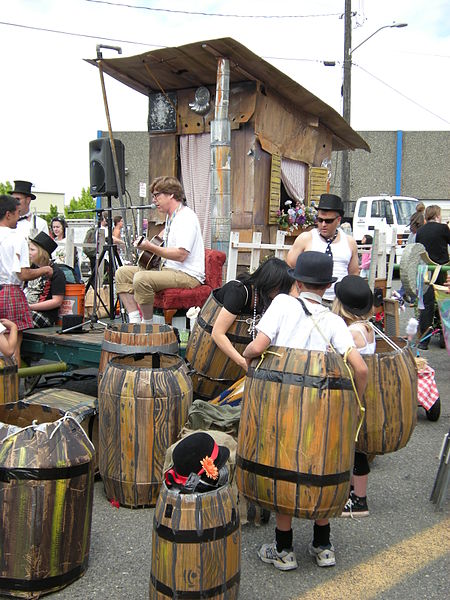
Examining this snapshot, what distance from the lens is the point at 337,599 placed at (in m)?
2.97

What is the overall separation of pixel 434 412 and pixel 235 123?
5.56 metres

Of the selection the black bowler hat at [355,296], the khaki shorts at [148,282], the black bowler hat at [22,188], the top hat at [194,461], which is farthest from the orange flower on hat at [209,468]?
the black bowler hat at [22,188]

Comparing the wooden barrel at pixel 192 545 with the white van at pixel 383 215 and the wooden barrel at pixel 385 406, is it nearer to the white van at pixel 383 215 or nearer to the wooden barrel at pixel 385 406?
the wooden barrel at pixel 385 406

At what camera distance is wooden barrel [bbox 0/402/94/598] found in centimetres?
289

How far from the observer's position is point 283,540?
3.20 m

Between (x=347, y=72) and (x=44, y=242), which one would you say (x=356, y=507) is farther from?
(x=347, y=72)

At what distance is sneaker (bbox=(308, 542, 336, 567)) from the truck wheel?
2.78m

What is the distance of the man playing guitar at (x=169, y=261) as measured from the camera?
5855 millimetres

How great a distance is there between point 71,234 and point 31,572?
18.3 feet

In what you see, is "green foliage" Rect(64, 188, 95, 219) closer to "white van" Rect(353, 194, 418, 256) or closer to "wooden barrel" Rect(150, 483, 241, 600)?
"white van" Rect(353, 194, 418, 256)

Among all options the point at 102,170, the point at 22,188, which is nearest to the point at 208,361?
the point at 102,170

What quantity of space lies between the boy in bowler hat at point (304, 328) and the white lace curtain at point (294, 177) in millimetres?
7878

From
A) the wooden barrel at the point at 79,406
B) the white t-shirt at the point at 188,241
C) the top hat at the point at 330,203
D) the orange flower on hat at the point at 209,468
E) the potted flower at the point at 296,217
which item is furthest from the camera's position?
the potted flower at the point at 296,217

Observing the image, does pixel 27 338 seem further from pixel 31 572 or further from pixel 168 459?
pixel 31 572
